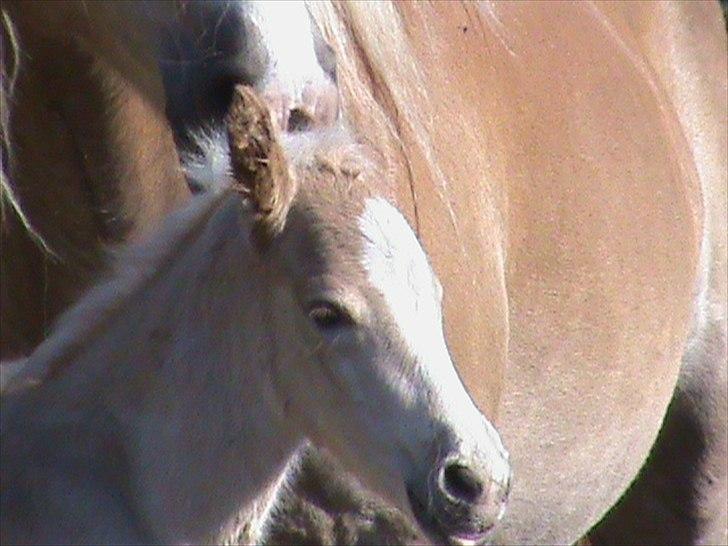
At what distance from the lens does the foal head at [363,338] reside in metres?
2.27

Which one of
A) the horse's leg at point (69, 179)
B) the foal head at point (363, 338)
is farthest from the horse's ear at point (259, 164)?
the horse's leg at point (69, 179)

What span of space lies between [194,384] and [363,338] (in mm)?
249

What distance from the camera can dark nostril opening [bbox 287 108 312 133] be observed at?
2.47 metres

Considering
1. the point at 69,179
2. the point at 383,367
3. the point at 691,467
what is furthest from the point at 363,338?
the point at 691,467

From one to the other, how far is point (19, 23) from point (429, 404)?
90 cm

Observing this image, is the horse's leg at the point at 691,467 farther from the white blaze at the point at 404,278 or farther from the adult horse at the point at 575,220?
the white blaze at the point at 404,278

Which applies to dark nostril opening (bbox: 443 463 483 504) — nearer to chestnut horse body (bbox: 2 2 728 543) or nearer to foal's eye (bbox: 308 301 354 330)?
foal's eye (bbox: 308 301 354 330)

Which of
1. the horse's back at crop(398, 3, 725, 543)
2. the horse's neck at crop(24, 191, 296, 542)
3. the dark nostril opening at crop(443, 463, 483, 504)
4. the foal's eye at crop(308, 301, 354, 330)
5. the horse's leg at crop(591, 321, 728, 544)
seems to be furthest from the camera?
the horse's leg at crop(591, 321, 728, 544)

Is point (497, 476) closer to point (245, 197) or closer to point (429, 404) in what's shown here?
point (429, 404)

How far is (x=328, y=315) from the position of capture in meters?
2.37

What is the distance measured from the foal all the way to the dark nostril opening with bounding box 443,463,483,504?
0.06 ft

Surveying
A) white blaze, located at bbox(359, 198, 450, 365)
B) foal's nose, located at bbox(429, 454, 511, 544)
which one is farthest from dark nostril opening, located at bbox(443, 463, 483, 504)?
white blaze, located at bbox(359, 198, 450, 365)

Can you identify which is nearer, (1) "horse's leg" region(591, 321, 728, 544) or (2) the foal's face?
(2) the foal's face

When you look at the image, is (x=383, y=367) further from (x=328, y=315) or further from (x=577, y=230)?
(x=577, y=230)
